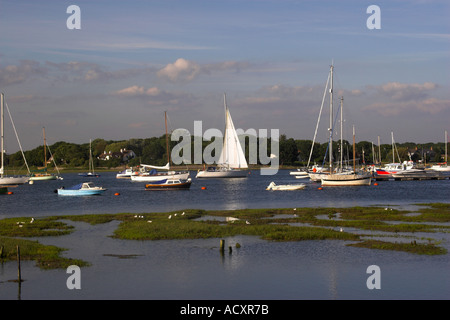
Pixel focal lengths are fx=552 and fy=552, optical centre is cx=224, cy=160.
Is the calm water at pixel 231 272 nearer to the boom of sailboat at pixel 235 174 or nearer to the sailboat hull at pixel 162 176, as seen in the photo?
the boom of sailboat at pixel 235 174

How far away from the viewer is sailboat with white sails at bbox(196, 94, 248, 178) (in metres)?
141

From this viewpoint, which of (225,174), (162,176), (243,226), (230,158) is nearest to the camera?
(243,226)

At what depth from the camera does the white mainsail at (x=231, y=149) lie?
14100 cm

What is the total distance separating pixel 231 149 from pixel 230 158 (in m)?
3.62

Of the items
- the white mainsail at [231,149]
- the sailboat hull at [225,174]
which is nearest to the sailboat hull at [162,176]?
the white mainsail at [231,149]

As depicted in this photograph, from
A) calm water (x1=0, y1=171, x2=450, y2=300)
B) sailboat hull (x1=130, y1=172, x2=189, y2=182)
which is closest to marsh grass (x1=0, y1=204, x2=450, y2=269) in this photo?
calm water (x1=0, y1=171, x2=450, y2=300)

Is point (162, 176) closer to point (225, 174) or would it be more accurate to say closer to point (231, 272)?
point (225, 174)

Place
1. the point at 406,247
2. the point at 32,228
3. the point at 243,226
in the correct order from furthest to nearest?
1. the point at 32,228
2. the point at 243,226
3. the point at 406,247

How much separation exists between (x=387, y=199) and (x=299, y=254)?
152 ft

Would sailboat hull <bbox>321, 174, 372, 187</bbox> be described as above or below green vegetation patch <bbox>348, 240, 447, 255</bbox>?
above

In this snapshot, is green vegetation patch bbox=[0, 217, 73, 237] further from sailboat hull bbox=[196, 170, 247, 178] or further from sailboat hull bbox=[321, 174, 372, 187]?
sailboat hull bbox=[196, 170, 247, 178]

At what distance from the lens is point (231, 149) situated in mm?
144125

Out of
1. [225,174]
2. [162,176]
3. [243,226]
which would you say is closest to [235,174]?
[225,174]
